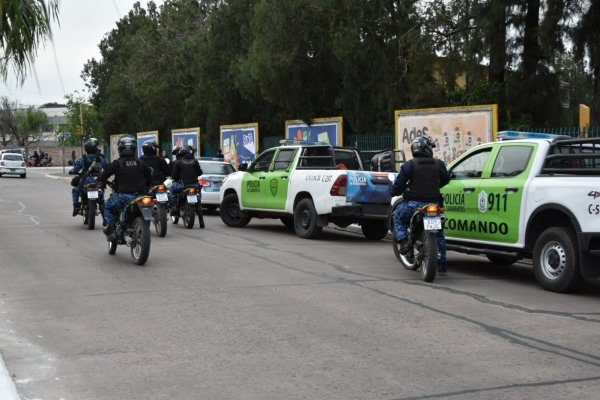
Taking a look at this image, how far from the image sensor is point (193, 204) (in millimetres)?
17891

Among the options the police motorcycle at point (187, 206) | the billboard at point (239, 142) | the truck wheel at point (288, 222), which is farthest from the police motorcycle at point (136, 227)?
the billboard at point (239, 142)

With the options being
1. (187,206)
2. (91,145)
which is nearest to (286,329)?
(91,145)

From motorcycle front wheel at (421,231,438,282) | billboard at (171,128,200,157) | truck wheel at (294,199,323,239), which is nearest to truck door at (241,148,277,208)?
truck wheel at (294,199,323,239)

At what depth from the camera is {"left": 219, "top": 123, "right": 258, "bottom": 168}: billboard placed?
3591 cm

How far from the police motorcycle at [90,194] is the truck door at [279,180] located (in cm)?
341

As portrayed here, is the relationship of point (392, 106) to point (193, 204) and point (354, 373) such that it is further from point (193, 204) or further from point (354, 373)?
point (354, 373)

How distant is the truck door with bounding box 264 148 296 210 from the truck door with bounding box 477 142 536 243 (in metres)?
6.22

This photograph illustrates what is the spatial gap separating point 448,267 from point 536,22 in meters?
12.1

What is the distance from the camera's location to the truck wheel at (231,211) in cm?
1869

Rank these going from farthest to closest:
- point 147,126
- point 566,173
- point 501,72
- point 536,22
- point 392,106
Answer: point 147,126 → point 392,106 → point 501,72 → point 536,22 → point 566,173

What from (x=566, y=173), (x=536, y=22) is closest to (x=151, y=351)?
(x=566, y=173)

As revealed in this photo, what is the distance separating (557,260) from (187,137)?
3489 cm

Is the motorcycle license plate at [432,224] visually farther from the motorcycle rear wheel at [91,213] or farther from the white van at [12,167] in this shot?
the white van at [12,167]

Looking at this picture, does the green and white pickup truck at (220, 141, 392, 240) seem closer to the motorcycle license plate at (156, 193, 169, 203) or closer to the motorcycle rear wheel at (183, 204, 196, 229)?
the motorcycle rear wheel at (183, 204, 196, 229)
